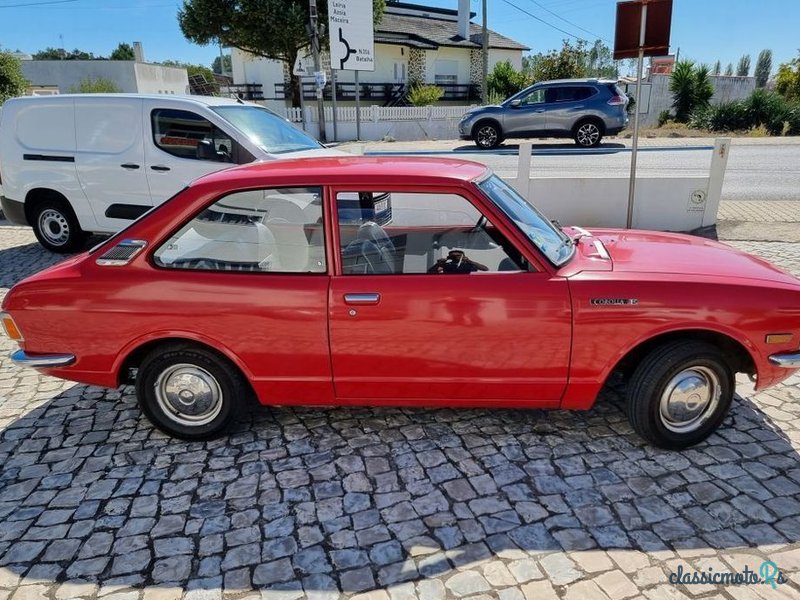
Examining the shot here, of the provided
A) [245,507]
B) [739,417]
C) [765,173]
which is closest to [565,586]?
[245,507]

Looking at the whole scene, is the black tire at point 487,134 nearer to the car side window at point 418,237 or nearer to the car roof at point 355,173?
the car roof at point 355,173

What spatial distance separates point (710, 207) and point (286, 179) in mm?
7107

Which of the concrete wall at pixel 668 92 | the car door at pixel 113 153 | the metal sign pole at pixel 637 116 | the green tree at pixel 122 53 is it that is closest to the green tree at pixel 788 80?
the concrete wall at pixel 668 92

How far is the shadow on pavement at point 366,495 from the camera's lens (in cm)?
260

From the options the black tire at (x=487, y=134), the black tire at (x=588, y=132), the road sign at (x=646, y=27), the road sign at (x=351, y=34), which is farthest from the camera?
the road sign at (x=351, y=34)

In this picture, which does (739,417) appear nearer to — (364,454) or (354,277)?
(364,454)

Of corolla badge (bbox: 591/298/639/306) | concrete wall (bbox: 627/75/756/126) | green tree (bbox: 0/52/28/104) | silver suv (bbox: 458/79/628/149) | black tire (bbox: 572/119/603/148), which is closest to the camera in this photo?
corolla badge (bbox: 591/298/639/306)

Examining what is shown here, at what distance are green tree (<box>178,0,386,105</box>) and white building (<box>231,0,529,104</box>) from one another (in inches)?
162

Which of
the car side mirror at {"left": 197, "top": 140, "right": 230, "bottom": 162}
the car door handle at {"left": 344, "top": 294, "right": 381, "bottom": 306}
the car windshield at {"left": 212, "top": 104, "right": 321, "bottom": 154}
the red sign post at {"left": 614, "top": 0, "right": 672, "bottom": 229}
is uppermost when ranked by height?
the red sign post at {"left": 614, "top": 0, "right": 672, "bottom": 229}

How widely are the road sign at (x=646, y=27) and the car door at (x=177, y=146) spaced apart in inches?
189

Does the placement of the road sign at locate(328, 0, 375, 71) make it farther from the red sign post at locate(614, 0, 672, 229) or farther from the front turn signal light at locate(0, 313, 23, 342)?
the front turn signal light at locate(0, 313, 23, 342)

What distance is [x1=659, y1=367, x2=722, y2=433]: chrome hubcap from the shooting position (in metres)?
3.12

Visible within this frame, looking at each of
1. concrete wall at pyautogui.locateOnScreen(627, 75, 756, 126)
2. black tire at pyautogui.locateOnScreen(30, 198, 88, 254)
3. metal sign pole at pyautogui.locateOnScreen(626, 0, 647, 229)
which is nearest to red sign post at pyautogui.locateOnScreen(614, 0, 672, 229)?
metal sign pole at pyautogui.locateOnScreen(626, 0, 647, 229)

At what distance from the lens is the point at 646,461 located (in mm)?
3207
